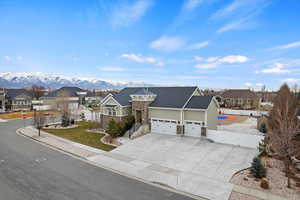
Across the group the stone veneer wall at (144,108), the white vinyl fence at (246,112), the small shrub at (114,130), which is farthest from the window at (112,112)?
the white vinyl fence at (246,112)

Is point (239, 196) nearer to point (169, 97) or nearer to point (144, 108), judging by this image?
point (144, 108)

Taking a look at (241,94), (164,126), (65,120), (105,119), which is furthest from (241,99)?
(65,120)

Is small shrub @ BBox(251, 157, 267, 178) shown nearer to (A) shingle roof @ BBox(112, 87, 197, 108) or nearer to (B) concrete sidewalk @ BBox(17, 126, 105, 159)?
(A) shingle roof @ BBox(112, 87, 197, 108)

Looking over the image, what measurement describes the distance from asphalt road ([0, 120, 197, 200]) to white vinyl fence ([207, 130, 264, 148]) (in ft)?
38.4

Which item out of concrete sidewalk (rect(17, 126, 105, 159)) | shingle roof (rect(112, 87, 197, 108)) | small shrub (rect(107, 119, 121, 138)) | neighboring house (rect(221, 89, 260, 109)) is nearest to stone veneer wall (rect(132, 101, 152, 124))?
shingle roof (rect(112, 87, 197, 108))

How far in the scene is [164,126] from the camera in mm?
22297

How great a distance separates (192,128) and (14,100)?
6114 centimetres

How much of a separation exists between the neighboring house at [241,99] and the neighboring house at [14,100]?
237 feet

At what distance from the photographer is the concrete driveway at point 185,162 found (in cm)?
1042

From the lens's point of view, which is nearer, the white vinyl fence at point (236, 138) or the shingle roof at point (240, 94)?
the white vinyl fence at point (236, 138)

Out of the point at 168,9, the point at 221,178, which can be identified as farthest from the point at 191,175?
the point at 168,9

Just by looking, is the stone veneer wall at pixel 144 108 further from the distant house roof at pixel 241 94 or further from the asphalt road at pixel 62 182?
the distant house roof at pixel 241 94

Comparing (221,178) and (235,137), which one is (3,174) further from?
(235,137)

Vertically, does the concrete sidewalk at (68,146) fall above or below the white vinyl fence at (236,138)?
below
